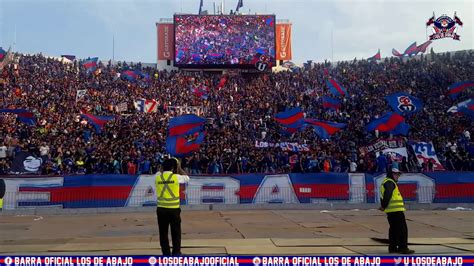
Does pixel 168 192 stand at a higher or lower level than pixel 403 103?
lower

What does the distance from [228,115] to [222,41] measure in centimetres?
1868

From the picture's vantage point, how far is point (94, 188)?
20.9 m

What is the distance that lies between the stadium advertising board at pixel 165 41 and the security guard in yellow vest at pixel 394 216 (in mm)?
50202

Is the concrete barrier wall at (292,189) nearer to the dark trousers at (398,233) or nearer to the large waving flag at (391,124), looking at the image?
the large waving flag at (391,124)

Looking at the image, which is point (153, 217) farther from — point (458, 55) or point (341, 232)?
→ point (458, 55)

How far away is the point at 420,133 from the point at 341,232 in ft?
61.4

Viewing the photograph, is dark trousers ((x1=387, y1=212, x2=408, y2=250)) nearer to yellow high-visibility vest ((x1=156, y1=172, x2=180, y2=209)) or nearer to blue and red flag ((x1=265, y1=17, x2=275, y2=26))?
yellow high-visibility vest ((x1=156, y1=172, x2=180, y2=209))

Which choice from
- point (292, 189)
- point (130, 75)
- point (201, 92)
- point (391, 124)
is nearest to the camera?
point (292, 189)

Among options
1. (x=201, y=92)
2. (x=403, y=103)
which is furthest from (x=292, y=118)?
(x=201, y=92)

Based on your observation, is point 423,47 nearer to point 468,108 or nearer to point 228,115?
point 468,108

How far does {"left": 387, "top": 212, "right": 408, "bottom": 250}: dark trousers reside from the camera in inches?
374

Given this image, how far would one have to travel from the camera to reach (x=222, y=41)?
2003 inches

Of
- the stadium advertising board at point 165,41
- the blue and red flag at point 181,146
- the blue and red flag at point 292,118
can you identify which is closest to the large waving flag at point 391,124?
the blue and red flag at point 292,118

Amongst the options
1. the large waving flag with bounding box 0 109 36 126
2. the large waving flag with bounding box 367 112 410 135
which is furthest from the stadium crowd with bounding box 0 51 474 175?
the large waving flag with bounding box 367 112 410 135
